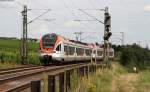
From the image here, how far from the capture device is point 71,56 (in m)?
53.2

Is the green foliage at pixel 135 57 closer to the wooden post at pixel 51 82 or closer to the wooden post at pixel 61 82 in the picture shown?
the wooden post at pixel 61 82

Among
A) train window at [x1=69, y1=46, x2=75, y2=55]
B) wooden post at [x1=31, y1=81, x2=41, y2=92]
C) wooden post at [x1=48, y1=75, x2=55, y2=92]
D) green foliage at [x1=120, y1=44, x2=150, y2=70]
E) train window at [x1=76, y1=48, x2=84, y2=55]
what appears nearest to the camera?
wooden post at [x1=31, y1=81, x2=41, y2=92]

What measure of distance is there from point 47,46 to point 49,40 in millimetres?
669

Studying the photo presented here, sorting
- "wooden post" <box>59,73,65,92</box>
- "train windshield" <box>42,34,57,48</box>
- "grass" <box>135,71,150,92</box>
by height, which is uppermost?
"train windshield" <box>42,34,57,48</box>

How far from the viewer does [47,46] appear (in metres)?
47.0

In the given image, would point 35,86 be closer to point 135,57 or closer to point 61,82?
point 61,82

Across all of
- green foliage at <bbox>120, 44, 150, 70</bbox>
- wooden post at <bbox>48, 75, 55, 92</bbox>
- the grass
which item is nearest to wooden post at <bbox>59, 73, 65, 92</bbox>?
wooden post at <bbox>48, 75, 55, 92</bbox>

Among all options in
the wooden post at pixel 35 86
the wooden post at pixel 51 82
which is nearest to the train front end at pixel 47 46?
the wooden post at pixel 51 82

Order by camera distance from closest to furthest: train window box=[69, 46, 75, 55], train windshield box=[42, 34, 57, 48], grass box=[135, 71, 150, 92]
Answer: grass box=[135, 71, 150, 92]
train windshield box=[42, 34, 57, 48]
train window box=[69, 46, 75, 55]

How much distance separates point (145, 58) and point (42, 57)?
34.8 meters

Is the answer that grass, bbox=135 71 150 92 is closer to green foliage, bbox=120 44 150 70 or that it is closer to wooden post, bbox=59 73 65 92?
wooden post, bbox=59 73 65 92

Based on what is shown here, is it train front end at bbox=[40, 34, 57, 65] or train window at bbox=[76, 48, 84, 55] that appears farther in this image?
train window at bbox=[76, 48, 84, 55]

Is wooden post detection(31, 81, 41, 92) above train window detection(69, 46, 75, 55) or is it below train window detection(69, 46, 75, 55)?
below

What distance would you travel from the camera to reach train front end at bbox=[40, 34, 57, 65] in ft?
153
